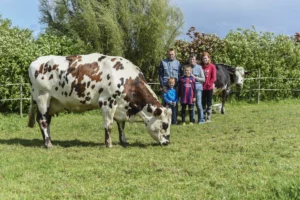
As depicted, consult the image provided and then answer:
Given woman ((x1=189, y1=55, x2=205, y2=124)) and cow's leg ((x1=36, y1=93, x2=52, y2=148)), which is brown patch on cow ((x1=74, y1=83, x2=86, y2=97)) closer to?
cow's leg ((x1=36, y1=93, x2=52, y2=148))

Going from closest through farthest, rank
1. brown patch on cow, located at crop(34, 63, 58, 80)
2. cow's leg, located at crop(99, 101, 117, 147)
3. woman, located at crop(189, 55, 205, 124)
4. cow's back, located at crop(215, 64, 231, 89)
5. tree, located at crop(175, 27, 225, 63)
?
cow's leg, located at crop(99, 101, 117, 147) → brown patch on cow, located at crop(34, 63, 58, 80) → woman, located at crop(189, 55, 205, 124) → cow's back, located at crop(215, 64, 231, 89) → tree, located at crop(175, 27, 225, 63)

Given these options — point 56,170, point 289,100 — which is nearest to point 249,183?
point 56,170

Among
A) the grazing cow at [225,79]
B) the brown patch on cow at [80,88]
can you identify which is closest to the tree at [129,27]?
the grazing cow at [225,79]

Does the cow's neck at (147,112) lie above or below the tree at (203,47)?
below

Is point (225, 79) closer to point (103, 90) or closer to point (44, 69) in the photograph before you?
point (103, 90)

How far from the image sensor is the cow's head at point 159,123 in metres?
8.53

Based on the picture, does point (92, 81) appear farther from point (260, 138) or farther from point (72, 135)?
point (260, 138)

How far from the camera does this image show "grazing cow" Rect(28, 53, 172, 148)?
8.52 meters

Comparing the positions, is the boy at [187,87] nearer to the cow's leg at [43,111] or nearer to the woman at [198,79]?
the woman at [198,79]

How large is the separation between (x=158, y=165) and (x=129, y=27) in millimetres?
14554

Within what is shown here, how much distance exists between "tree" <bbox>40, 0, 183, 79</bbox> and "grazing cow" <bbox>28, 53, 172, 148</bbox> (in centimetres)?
1082

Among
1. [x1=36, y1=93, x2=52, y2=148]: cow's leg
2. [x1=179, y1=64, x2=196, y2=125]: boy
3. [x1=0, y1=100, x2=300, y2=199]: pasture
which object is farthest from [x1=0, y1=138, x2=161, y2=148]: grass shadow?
[x1=179, y1=64, x2=196, y2=125]: boy

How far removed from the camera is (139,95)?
8625mm

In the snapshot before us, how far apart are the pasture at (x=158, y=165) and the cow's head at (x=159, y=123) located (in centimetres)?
23
